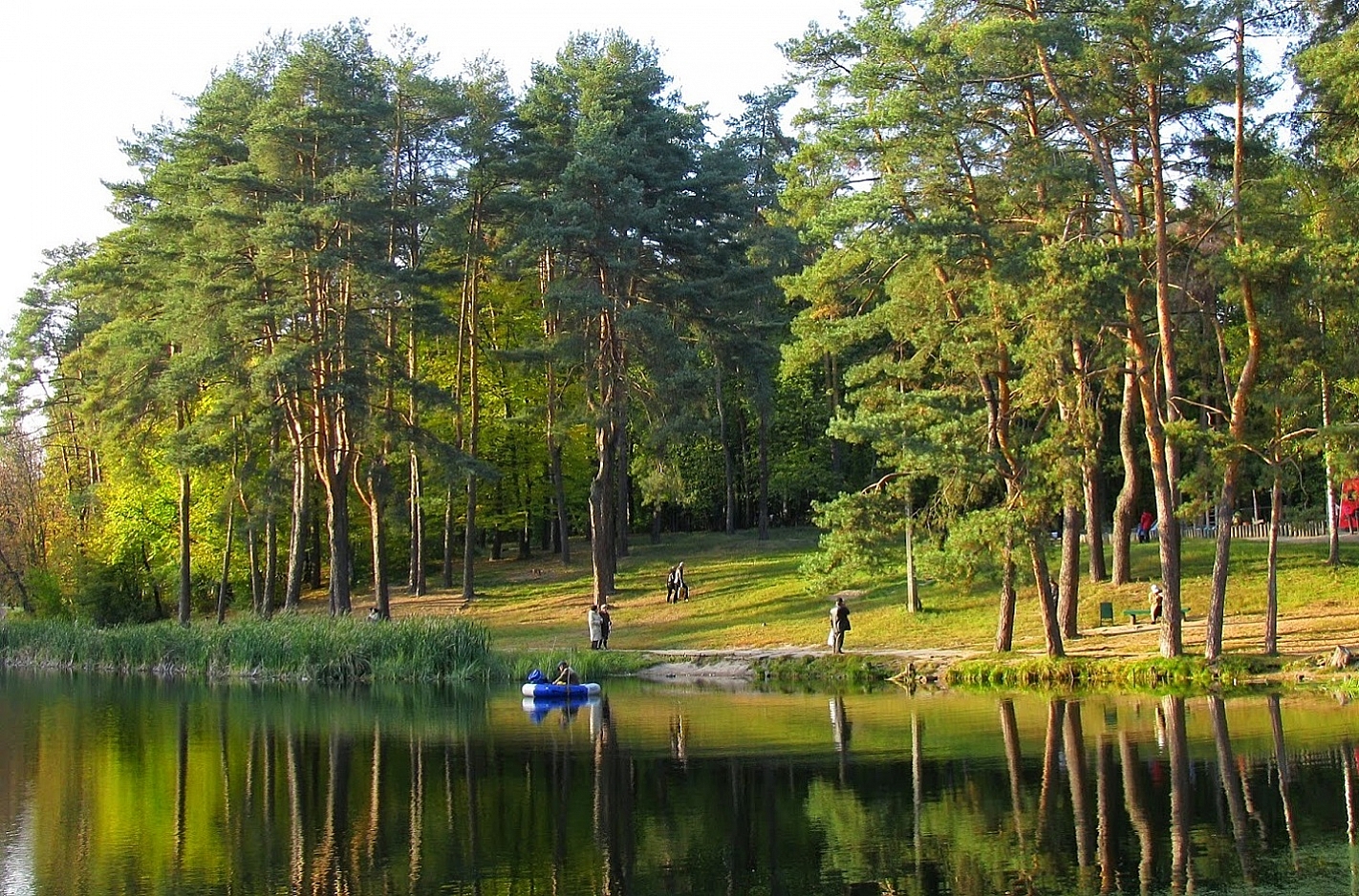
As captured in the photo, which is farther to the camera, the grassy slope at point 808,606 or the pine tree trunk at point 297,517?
the pine tree trunk at point 297,517

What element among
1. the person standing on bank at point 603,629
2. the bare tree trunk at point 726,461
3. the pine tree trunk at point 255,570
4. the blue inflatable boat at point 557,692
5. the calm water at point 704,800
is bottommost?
the blue inflatable boat at point 557,692

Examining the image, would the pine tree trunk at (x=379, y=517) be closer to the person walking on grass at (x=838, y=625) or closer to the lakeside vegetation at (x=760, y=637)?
the lakeside vegetation at (x=760, y=637)

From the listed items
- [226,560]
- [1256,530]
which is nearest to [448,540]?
[226,560]

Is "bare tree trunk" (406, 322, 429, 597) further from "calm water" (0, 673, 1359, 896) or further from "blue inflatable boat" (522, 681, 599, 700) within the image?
"calm water" (0, 673, 1359, 896)

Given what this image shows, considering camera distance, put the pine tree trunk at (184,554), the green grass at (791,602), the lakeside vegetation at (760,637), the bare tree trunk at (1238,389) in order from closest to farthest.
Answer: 1. the bare tree trunk at (1238,389)
2. the lakeside vegetation at (760,637)
3. the green grass at (791,602)
4. the pine tree trunk at (184,554)

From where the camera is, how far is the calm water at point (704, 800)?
13.2 meters

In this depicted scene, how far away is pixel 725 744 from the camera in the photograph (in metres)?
21.5

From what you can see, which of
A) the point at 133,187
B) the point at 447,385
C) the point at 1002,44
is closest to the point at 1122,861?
the point at 1002,44

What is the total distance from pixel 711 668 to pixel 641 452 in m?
22.2

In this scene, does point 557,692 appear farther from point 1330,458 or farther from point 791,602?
point 1330,458

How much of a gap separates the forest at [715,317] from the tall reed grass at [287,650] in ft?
16.0

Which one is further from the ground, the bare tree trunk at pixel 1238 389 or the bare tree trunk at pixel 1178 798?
the bare tree trunk at pixel 1238 389

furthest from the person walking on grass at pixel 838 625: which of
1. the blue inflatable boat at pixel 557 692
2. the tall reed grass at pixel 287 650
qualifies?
the tall reed grass at pixel 287 650

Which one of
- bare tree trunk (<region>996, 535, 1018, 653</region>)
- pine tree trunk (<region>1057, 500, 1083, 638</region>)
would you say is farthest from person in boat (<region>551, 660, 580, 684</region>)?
pine tree trunk (<region>1057, 500, 1083, 638</region>)
